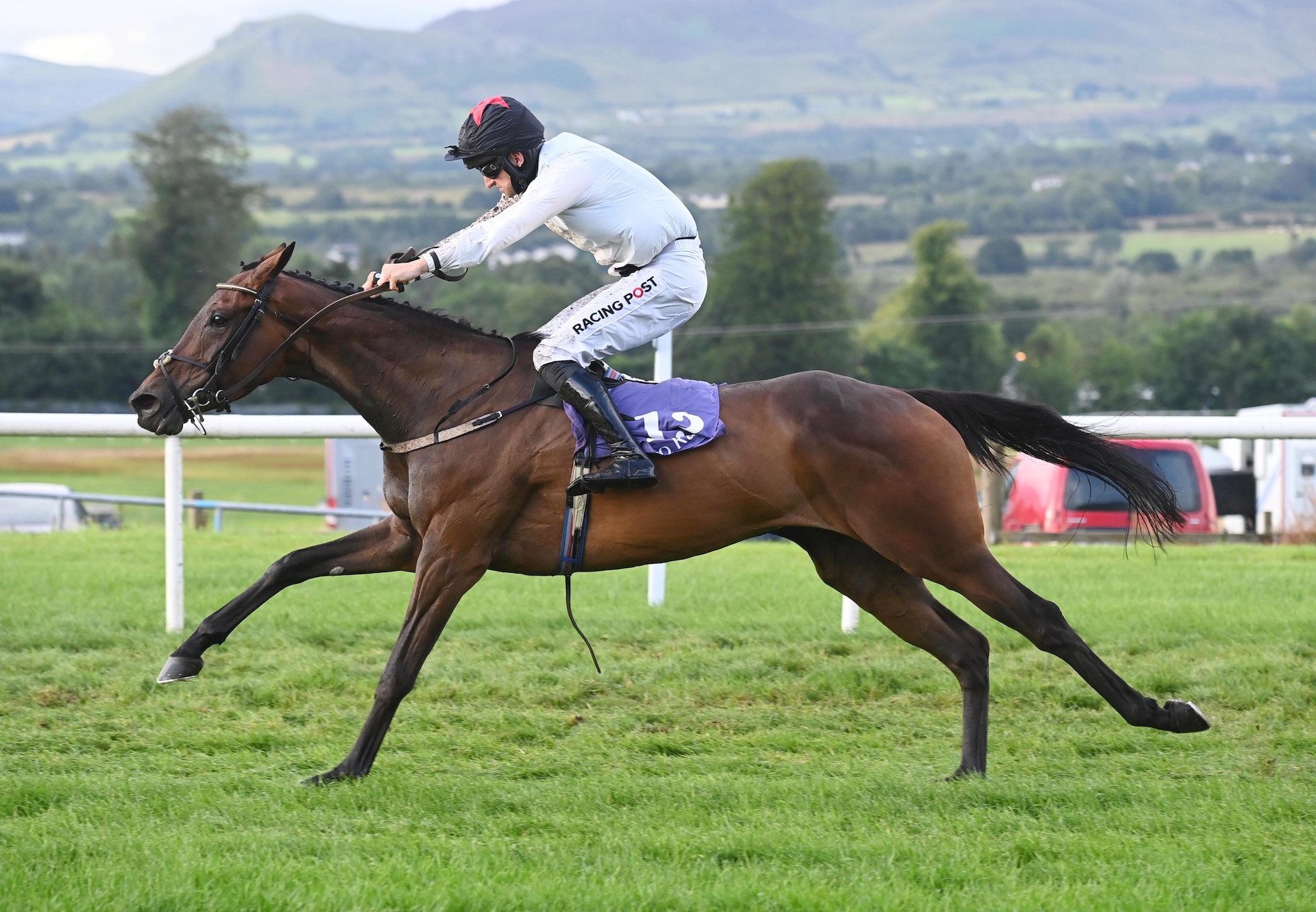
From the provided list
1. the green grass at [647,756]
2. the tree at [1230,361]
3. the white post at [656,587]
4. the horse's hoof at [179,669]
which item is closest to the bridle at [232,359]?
the horse's hoof at [179,669]

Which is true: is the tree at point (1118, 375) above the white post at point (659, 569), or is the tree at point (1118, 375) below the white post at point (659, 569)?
above

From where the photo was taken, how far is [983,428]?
616 centimetres

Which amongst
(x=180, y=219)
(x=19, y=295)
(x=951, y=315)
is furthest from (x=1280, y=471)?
(x=19, y=295)

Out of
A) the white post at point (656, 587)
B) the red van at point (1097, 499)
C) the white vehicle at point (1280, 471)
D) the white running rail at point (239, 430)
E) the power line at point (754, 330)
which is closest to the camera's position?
the white running rail at point (239, 430)

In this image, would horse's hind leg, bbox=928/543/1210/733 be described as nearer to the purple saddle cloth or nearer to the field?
the purple saddle cloth

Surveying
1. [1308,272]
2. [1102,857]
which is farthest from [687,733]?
[1308,272]

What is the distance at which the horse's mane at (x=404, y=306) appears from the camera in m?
6.01

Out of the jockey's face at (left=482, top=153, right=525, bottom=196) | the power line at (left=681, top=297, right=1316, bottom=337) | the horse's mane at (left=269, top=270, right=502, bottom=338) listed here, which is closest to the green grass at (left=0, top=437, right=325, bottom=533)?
the power line at (left=681, top=297, right=1316, bottom=337)

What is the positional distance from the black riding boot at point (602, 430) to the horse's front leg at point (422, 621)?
0.49 meters

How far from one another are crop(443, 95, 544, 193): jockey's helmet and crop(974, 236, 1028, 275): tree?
151 m

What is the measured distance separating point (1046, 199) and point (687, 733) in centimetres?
19972

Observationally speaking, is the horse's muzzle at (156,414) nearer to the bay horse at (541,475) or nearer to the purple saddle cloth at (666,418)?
the bay horse at (541,475)

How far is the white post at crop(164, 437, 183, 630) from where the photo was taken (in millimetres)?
7918

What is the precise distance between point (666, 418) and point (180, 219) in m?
82.6
